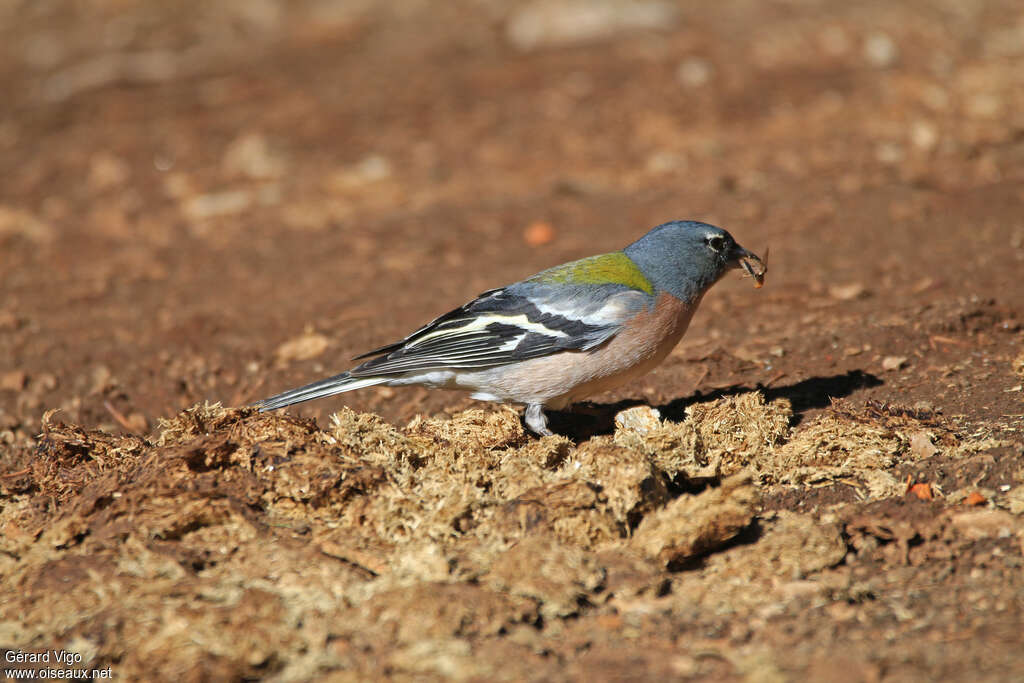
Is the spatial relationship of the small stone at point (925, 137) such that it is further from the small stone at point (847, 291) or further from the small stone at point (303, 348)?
the small stone at point (303, 348)

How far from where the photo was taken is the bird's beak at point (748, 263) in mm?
5754

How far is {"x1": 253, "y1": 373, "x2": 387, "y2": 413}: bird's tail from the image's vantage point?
5.14 meters

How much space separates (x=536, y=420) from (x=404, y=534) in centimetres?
143

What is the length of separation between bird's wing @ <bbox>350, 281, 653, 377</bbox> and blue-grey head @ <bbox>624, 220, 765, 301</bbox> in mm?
236

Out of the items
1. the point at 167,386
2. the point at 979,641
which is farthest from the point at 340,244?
the point at 979,641

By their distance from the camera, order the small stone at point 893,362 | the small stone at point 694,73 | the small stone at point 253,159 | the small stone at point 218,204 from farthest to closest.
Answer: the small stone at point 694,73 → the small stone at point 253,159 → the small stone at point 218,204 → the small stone at point 893,362

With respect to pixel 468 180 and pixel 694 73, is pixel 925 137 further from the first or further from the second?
pixel 468 180

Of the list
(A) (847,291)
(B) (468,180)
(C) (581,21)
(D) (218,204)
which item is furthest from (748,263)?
(C) (581,21)

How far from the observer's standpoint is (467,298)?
799cm

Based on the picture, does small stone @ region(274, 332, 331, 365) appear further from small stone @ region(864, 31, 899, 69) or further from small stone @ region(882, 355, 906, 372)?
small stone @ region(864, 31, 899, 69)

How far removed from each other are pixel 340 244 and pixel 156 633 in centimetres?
635

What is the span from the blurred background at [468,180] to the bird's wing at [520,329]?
0.86 m

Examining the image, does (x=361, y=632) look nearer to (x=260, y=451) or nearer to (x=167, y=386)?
(x=260, y=451)

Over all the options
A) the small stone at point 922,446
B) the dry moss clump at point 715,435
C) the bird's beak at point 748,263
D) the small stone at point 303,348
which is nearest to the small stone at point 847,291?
the bird's beak at point 748,263
